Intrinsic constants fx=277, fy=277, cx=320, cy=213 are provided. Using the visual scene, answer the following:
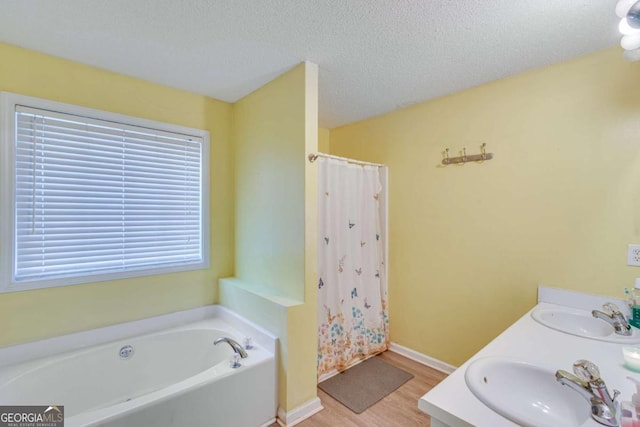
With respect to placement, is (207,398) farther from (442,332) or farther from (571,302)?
(571,302)

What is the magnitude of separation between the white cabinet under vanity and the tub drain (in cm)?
205

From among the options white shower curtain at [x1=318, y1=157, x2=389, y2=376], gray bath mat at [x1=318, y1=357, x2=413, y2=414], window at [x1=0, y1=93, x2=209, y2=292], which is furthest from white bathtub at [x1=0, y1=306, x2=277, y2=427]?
white shower curtain at [x1=318, y1=157, x2=389, y2=376]

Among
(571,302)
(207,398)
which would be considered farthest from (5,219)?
(571,302)

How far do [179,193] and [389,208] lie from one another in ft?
6.47

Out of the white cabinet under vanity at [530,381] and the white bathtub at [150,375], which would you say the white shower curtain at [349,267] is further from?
the white cabinet under vanity at [530,381]

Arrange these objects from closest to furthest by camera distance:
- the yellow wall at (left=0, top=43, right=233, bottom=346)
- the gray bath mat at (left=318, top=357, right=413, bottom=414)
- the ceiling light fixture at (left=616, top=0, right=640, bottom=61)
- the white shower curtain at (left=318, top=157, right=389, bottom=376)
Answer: the ceiling light fixture at (left=616, top=0, right=640, bottom=61), the yellow wall at (left=0, top=43, right=233, bottom=346), the gray bath mat at (left=318, top=357, right=413, bottom=414), the white shower curtain at (left=318, top=157, right=389, bottom=376)

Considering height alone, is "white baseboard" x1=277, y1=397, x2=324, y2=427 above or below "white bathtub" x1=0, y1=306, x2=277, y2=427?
below

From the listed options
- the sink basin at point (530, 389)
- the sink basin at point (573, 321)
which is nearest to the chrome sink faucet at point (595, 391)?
→ the sink basin at point (530, 389)

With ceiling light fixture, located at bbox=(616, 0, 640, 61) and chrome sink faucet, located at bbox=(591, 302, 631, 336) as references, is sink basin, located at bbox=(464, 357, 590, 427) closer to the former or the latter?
chrome sink faucet, located at bbox=(591, 302, 631, 336)

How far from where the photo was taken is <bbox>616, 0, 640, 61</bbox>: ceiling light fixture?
45.4 inches

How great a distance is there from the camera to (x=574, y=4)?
1339 millimetres

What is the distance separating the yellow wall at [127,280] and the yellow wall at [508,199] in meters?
1.63

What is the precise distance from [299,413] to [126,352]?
130 cm

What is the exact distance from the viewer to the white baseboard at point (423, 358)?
2.39 m
